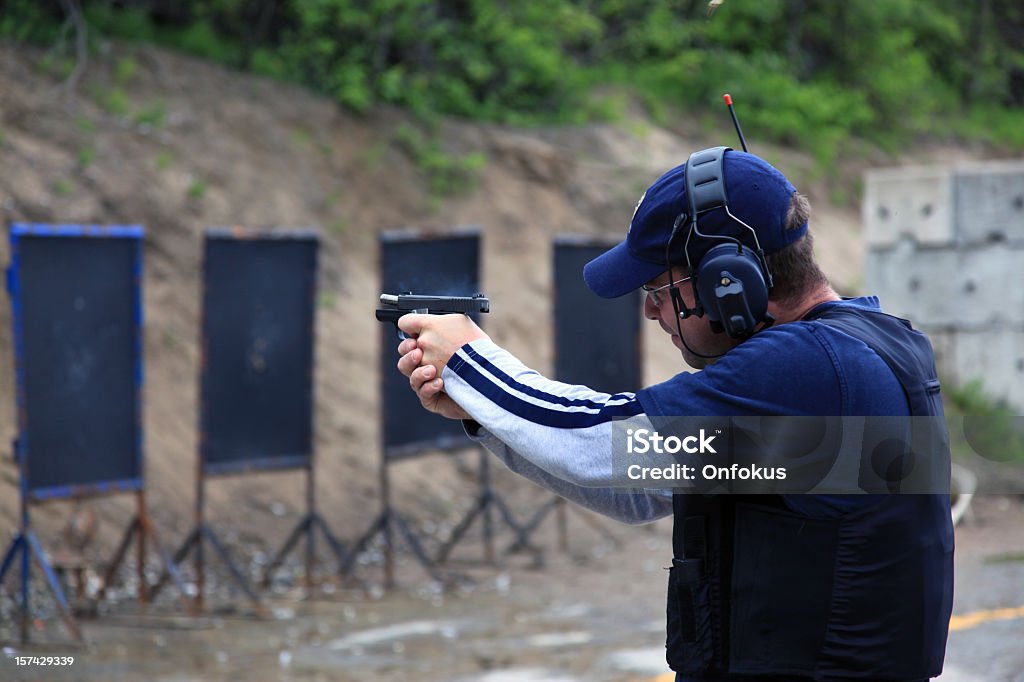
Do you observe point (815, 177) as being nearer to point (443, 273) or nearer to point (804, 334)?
point (443, 273)

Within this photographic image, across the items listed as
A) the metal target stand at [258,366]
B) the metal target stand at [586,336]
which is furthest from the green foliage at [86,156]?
the metal target stand at [586,336]

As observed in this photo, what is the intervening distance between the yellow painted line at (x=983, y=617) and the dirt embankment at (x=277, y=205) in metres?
4.28

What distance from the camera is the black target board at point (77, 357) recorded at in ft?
23.6

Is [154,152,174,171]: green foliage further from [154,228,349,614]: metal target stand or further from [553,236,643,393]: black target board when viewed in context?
[553,236,643,393]: black target board

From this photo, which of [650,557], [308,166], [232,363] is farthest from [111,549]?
[308,166]

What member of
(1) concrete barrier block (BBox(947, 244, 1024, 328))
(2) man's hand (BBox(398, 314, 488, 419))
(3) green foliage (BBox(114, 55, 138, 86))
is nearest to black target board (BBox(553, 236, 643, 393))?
(1) concrete barrier block (BBox(947, 244, 1024, 328))

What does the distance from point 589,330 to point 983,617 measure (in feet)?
13.3

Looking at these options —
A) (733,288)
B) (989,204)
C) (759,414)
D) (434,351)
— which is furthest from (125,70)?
(759,414)

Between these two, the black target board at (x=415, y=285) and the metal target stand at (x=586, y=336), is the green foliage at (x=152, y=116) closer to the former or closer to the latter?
the black target board at (x=415, y=285)

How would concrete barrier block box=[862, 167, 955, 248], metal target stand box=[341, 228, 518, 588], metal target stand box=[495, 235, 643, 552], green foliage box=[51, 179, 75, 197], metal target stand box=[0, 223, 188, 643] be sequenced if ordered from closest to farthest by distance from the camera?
metal target stand box=[0, 223, 188, 643], metal target stand box=[341, 228, 518, 588], metal target stand box=[495, 235, 643, 552], green foliage box=[51, 179, 75, 197], concrete barrier block box=[862, 167, 955, 248]

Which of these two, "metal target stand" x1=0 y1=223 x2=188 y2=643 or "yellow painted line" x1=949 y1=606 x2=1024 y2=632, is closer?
"metal target stand" x1=0 y1=223 x2=188 y2=643

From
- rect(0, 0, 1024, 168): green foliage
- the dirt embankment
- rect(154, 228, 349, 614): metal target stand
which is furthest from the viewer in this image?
rect(0, 0, 1024, 168): green foliage

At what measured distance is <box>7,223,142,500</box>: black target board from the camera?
718 cm

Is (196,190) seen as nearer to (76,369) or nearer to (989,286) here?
(76,369)
